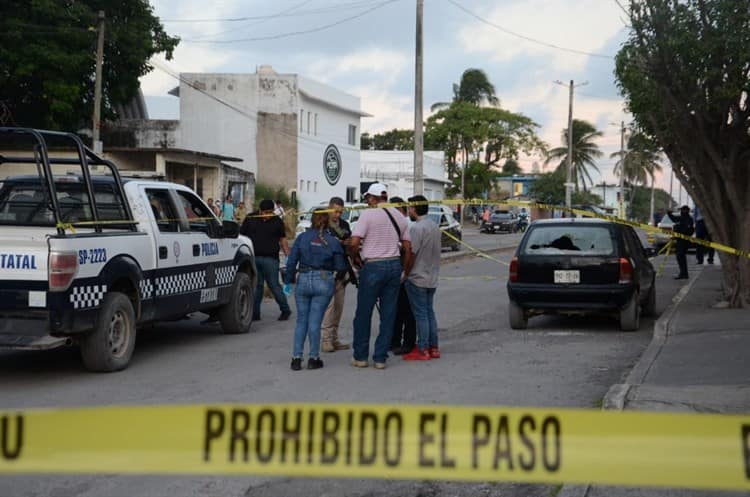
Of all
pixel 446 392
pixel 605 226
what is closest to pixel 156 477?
pixel 446 392

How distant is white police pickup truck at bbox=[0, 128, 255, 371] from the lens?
8.80 meters

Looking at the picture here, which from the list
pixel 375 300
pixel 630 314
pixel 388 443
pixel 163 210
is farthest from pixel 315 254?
pixel 388 443

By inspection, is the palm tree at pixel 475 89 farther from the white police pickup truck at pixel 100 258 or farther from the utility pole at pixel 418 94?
the white police pickup truck at pixel 100 258

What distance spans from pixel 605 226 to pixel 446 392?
5205mm

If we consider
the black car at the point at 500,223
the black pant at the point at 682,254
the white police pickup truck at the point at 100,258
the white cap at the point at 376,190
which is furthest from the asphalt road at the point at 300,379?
the black car at the point at 500,223

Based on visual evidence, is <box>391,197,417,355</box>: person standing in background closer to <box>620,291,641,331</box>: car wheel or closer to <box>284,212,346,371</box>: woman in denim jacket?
<box>284,212,346,371</box>: woman in denim jacket

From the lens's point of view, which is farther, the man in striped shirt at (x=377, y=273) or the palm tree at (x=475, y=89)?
the palm tree at (x=475, y=89)

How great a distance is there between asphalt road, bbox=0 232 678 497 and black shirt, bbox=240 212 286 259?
3.64 ft

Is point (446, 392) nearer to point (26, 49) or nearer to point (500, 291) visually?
point (500, 291)

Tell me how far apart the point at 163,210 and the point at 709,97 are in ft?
27.9

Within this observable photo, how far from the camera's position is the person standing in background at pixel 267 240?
Answer: 13.6 meters

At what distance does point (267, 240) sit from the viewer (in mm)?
13836

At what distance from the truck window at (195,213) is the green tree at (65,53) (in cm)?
2186

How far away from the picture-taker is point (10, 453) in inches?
155
